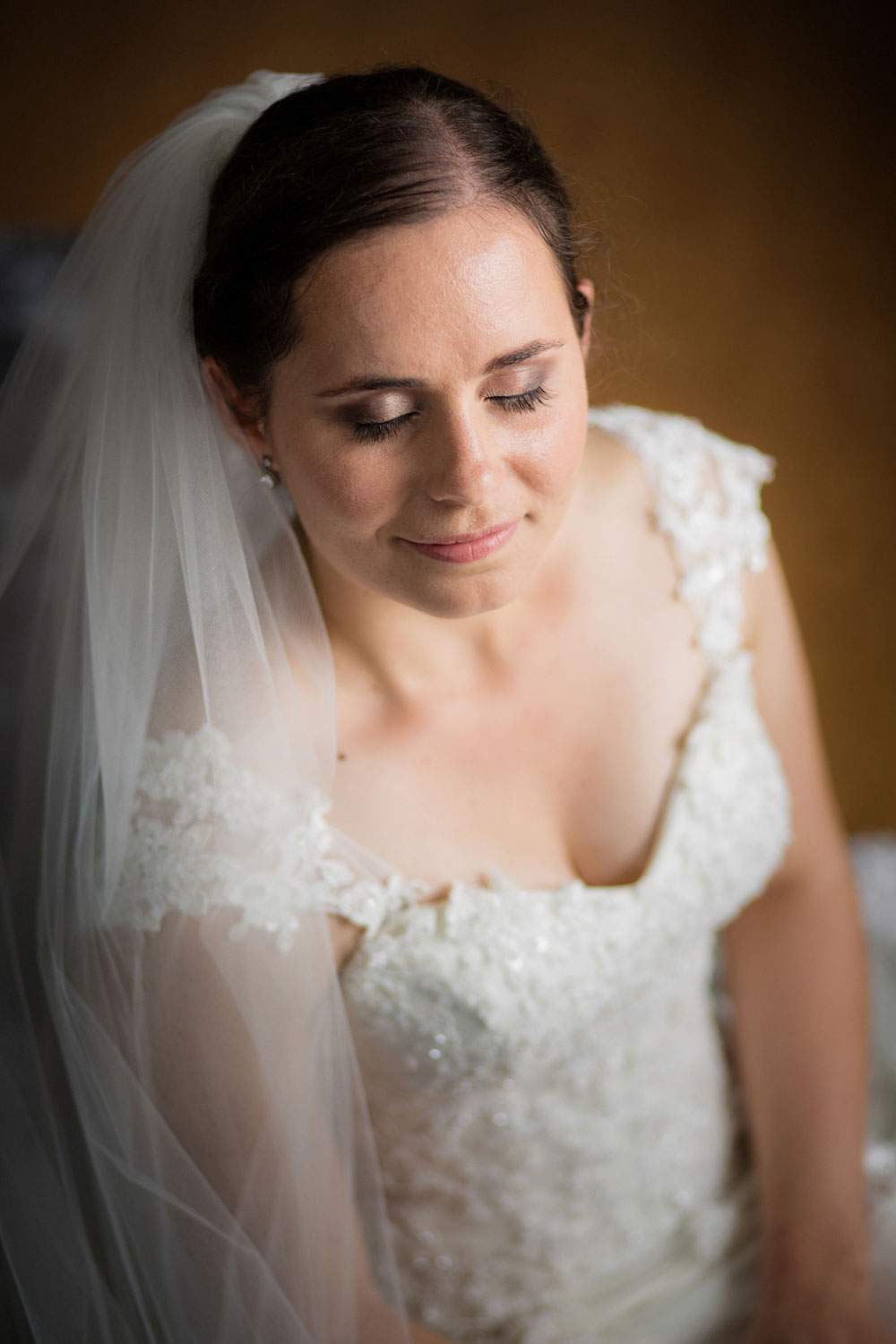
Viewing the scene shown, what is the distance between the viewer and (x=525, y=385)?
0.84 meters

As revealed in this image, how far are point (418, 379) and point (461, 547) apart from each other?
0.14 metres

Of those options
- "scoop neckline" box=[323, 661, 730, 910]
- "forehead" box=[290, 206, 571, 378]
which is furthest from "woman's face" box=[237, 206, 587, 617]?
"scoop neckline" box=[323, 661, 730, 910]

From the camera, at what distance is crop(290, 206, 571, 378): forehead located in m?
0.79

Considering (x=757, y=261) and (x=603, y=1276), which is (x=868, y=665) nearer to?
(x=757, y=261)

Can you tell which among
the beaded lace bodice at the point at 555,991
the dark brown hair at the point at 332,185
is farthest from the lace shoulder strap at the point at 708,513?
the dark brown hair at the point at 332,185

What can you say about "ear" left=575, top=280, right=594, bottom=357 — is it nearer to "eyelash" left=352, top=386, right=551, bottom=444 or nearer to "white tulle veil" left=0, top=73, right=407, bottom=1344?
"eyelash" left=352, top=386, right=551, bottom=444

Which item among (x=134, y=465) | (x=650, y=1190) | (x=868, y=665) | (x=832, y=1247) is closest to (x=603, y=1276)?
(x=650, y=1190)

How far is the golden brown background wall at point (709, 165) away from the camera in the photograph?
1.60m

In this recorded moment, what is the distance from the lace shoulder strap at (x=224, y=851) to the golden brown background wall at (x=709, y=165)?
0.89 meters

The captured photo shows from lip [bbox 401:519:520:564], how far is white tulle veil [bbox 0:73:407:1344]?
18 cm

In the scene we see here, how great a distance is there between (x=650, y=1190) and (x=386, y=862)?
0.51 m

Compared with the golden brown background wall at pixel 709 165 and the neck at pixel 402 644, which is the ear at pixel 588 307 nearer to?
the neck at pixel 402 644

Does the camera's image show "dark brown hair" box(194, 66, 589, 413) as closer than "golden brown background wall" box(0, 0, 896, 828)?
Yes

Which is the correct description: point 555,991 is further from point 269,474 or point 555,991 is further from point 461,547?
point 269,474
